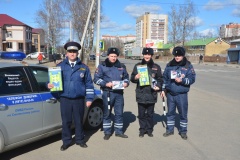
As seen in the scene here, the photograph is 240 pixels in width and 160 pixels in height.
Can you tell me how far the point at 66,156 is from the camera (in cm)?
424

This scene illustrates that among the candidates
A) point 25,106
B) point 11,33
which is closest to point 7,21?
point 11,33

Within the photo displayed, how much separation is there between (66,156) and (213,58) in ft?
198

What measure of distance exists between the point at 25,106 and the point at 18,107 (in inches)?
4.8

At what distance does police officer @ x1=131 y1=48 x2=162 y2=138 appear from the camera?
5.15 metres

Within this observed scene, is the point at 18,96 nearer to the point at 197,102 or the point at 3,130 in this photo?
the point at 3,130

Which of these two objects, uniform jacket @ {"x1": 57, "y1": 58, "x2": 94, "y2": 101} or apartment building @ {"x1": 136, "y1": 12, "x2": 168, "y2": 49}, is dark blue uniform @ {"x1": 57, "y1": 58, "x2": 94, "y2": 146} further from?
apartment building @ {"x1": 136, "y1": 12, "x2": 168, "y2": 49}

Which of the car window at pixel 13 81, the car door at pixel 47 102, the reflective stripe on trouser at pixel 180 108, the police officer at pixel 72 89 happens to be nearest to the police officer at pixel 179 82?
the reflective stripe on trouser at pixel 180 108

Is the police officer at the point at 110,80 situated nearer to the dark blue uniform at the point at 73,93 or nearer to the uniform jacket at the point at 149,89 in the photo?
the uniform jacket at the point at 149,89

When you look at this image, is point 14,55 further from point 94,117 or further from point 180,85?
point 180,85

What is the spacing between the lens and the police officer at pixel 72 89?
432cm

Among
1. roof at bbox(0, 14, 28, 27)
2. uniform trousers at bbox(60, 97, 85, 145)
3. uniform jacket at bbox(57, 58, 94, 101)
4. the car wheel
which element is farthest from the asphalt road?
roof at bbox(0, 14, 28, 27)

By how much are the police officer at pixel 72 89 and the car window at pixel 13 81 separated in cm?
61

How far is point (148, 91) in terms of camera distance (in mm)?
5176

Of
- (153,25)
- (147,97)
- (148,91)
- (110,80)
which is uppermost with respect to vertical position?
(153,25)
